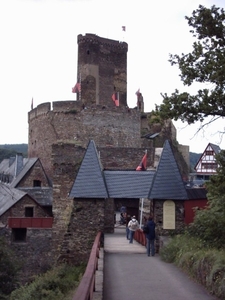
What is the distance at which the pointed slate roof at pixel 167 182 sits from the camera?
54.7 ft

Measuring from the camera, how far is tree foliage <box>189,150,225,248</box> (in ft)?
35.8

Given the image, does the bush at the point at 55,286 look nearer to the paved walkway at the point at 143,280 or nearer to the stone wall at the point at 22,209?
the paved walkway at the point at 143,280

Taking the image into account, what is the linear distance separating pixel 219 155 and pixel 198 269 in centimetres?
268

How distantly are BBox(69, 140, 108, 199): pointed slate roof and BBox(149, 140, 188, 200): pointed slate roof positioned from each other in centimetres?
180

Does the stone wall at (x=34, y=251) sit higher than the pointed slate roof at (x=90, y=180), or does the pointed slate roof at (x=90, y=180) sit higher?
the pointed slate roof at (x=90, y=180)

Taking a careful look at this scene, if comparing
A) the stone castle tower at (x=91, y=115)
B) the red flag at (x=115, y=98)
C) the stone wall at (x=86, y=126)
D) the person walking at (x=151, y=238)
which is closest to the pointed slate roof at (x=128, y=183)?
the person walking at (x=151, y=238)

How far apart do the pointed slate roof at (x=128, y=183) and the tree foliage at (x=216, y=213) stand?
447 centimetres

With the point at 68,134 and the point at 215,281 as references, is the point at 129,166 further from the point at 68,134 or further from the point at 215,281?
the point at 215,281

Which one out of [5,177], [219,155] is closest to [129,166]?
[219,155]

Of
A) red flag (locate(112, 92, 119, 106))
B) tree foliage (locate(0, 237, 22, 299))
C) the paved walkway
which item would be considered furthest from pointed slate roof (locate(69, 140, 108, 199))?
red flag (locate(112, 92, 119, 106))

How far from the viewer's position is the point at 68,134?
123ft

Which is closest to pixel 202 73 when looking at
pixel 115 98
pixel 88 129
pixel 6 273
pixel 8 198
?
pixel 6 273

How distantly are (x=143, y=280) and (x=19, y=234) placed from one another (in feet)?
52.8

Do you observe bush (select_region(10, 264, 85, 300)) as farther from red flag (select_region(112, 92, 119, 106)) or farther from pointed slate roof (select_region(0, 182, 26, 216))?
red flag (select_region(112, 92, 119, 106))
